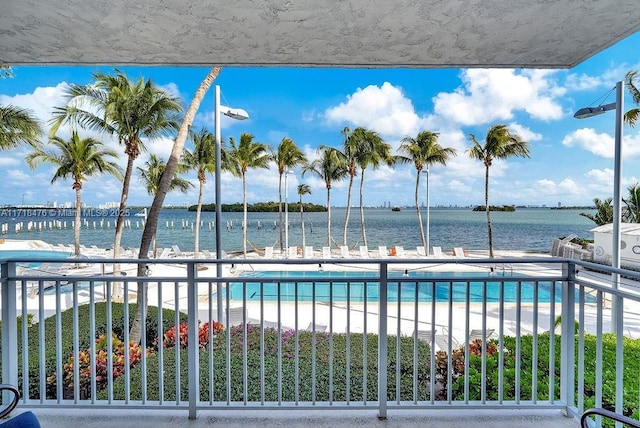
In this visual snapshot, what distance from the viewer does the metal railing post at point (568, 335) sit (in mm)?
2086

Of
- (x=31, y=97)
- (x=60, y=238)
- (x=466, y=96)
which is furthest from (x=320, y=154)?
(x=60, y=238)

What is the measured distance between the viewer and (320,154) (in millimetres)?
20703

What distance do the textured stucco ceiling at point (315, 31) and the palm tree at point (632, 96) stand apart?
1114 cm

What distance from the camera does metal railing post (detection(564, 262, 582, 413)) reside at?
2086 mm

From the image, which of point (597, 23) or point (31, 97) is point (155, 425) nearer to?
point (597, 23)

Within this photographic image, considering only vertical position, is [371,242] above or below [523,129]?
below

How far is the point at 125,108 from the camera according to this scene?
28.3ft

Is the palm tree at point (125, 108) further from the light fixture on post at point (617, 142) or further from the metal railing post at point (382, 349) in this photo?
the light fixture on post at point (617, 142)

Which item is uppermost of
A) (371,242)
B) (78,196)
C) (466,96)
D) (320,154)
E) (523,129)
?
(466,96)

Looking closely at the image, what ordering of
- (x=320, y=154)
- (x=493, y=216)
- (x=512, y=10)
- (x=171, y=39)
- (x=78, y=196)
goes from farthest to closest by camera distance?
(x=493, y=216)
(x=320, y=154)
(x=78, y=196)
(x=171, y=39)
(x=512, y=10)

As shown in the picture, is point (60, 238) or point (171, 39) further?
point (60, 238)

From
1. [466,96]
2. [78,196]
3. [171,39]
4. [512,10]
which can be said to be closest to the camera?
[512,10]

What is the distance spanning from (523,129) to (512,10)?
33.8 meters

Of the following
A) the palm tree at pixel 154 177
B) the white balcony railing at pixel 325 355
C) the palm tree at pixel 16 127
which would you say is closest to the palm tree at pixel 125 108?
the palm tree at pixel 16 127
